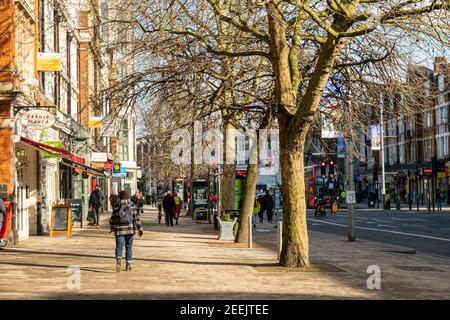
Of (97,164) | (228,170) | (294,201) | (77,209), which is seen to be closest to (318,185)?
(97,164)

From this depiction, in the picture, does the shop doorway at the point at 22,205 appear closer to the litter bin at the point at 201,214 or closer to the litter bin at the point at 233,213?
the litter bin at the point at 233,213

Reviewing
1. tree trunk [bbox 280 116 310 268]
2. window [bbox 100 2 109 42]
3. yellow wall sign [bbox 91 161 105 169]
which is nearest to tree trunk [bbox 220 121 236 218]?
window [bbox 100 2 109 42]

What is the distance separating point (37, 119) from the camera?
965 inches

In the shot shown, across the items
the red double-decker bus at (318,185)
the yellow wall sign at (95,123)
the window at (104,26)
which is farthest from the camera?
the red double-decker bus at (318,185)

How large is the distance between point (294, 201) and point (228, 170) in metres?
13.6

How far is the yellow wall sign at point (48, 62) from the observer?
2798 cm

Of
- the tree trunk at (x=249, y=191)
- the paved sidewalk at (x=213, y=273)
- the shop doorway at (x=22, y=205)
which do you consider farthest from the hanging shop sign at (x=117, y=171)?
the tree trunk at (x=249, y=191)

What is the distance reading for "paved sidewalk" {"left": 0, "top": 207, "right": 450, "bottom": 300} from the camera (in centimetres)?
1303

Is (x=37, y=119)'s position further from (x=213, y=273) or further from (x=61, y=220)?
(x=213, y=273)

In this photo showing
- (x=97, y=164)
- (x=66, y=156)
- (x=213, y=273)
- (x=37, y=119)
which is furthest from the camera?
(x=97, y=164)

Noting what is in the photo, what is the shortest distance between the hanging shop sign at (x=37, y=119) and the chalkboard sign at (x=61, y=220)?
16.7 feet

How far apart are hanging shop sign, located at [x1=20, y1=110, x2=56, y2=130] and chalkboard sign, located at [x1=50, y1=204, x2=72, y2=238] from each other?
510cm

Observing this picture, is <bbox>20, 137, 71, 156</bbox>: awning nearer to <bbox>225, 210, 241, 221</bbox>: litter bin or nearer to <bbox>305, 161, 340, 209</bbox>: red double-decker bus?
<bbox>225, 210, 241, 221</bbox>: litter bin

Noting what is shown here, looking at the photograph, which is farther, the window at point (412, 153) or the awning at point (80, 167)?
the window at point (412, 153)
